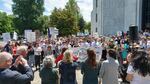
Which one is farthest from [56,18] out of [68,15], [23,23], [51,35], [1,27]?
[1,27]

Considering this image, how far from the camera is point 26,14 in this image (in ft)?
302

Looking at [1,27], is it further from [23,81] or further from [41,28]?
[23,81]

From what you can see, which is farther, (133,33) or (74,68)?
(133,33)

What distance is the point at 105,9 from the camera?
199 feet

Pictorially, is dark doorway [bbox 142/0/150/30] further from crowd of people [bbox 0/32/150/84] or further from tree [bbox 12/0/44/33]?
tree [bbox 12/0/44/33]

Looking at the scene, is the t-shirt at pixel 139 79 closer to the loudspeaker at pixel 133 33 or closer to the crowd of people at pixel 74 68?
the crowd of people at pixel 74 68

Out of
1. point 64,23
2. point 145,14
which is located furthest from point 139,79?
point 64,23

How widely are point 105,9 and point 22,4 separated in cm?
3565

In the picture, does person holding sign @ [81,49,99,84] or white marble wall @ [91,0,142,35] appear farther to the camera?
white marble wall @ [91,0,142,35]

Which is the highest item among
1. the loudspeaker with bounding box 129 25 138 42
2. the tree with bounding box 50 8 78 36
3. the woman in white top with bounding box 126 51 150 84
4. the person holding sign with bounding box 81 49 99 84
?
the tree with bounding box 50 8 78 36

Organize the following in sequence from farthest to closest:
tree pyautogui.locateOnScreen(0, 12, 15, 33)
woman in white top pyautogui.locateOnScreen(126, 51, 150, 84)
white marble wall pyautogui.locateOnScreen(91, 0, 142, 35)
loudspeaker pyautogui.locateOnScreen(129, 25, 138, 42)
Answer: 1. tree pyautogui.locateOnScreen(0, 12, 15, 33)
2. white marble wall pyautogui.locateOnScreen(91, 0, 142, 35)
3. loudspeaker pyautogui.locateOnScreen(129, 25, 138, 42)
4. woman in white top pyautogui.locateOnScreen(126, 51, 150, 84)

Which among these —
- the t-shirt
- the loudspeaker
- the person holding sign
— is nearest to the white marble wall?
the loudspeaker

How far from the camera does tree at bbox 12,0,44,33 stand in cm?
9071

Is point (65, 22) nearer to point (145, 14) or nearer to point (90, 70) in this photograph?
point (145, 14)
